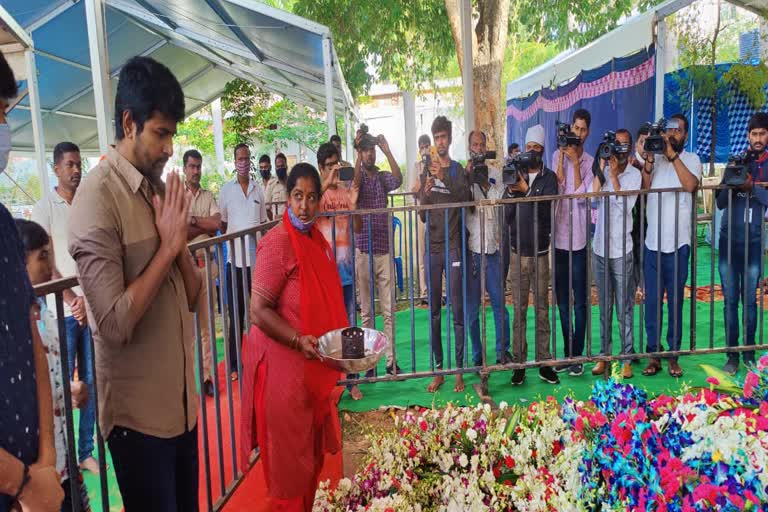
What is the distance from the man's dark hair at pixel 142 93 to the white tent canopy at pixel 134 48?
3.57 m

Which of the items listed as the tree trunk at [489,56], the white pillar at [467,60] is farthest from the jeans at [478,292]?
the tree trunk at [489,56]

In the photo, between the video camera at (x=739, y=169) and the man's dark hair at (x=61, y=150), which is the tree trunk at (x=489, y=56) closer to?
the video camera at (x=739, y=169)

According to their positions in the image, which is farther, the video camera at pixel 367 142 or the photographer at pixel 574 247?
the video camera at pixel 367 142

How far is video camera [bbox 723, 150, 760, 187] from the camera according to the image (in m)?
4.26

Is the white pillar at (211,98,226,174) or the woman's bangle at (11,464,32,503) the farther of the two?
the white pillar at (211,98,226,174)

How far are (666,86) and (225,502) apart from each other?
8871 mm

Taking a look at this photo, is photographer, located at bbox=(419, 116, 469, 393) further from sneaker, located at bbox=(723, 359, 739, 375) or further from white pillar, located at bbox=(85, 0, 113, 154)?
white pillar, located at bbox=(85, 0, 113, 154)

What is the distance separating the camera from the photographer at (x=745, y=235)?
4379 mm

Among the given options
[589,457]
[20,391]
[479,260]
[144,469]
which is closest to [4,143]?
[20,391]

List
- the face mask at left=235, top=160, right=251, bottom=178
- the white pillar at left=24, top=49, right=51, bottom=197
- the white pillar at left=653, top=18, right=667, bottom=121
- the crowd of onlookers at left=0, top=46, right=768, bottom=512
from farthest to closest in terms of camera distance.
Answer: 1. the white pillar at left=653, top=18, right=667, bottom=121
2. the face mask at left=235, top=160, right=251, bottom=178
3. the white pillar at left=24, top=49, right=51, bottom=197
4. the crowd of onlookers at left=0, top=46, right=768, bottom=512

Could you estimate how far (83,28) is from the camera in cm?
906

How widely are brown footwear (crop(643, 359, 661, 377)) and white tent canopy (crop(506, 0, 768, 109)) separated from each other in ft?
12.8

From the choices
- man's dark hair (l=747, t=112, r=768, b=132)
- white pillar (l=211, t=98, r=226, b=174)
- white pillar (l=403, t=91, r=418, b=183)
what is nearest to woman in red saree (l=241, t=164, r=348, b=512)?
man's dark hair (l=747, t=112, r=768, b=132)

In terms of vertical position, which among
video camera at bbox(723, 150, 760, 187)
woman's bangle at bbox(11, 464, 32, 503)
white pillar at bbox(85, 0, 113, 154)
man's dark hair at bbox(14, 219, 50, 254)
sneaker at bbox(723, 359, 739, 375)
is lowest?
sneaker at bbox(723, 359, 739, 375)
